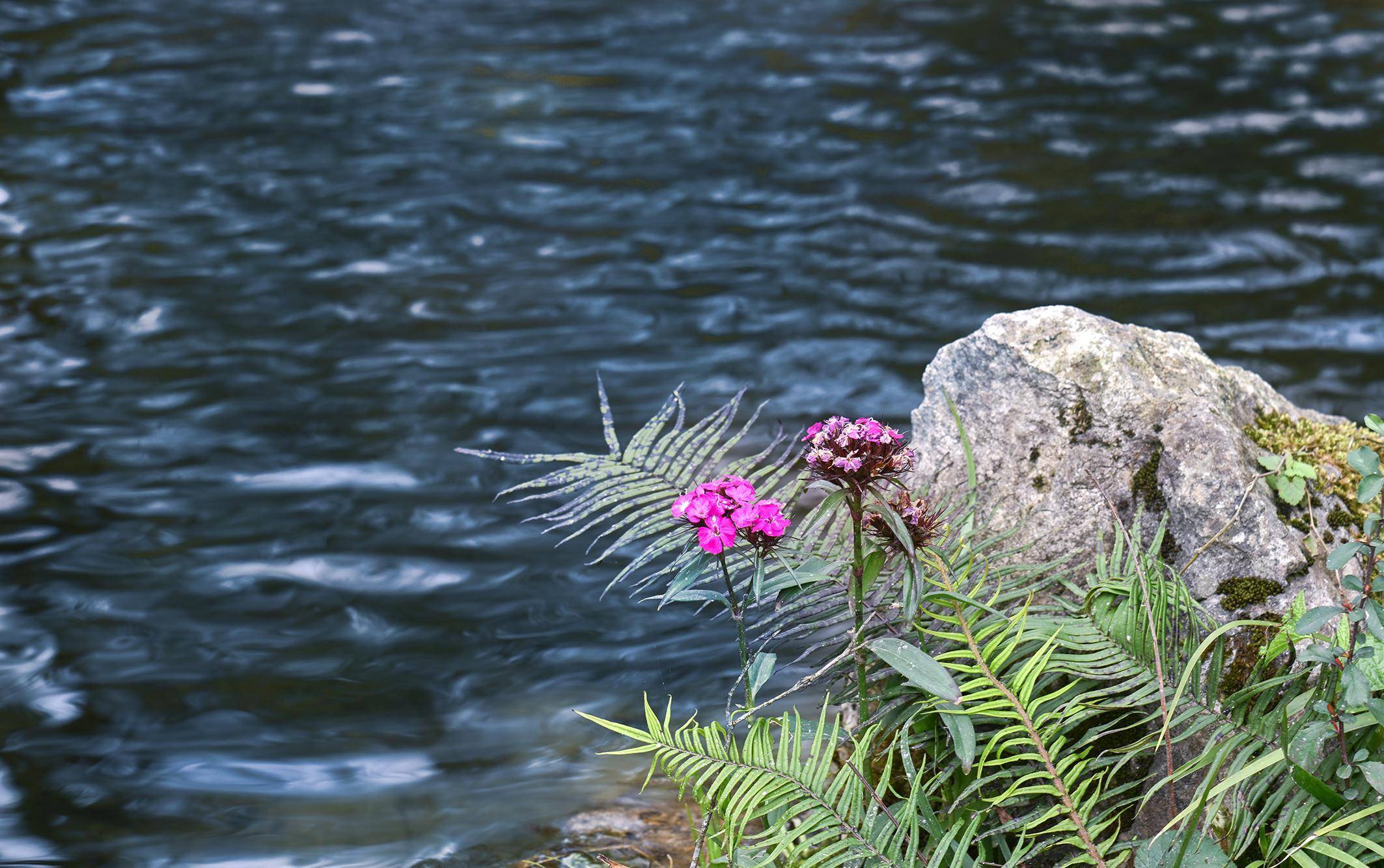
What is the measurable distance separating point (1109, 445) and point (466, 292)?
17.8 feet

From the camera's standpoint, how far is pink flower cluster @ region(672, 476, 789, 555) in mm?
2188

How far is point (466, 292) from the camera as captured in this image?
769cm

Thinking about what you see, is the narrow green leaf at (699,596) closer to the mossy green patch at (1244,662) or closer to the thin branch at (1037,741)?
the thin branch at (1037,741)

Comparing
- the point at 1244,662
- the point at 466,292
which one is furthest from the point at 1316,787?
the point at 466,292

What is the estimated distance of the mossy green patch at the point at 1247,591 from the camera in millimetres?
2639

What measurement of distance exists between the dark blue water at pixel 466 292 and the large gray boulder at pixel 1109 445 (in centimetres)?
169

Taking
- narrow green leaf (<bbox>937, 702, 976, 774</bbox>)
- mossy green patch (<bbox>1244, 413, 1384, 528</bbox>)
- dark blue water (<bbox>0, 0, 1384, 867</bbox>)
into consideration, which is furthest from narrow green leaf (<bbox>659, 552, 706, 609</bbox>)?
dark blue water (<bbox>0, 0, 1384, 867</bbox>)

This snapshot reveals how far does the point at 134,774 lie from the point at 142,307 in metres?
4.16

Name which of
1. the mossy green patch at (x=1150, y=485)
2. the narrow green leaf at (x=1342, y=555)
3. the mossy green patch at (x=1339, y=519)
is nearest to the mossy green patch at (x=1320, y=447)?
the mossy green patch at (x=1339, y=519)

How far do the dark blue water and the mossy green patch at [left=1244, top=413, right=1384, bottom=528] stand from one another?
217 cm

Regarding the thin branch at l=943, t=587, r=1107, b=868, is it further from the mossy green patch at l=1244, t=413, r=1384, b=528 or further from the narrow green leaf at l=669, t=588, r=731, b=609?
the mossy green patch at l=1244, t=413, r=1384, b=528

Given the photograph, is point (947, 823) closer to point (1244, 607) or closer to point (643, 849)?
point (1244, 607)

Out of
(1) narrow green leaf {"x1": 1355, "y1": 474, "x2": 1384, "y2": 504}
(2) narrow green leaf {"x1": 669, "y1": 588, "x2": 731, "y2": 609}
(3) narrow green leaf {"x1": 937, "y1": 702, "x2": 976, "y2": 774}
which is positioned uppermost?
(1) narrow green leaf {"x1": 1355, "y1": 474, "x2": 1384, "y2": 504}

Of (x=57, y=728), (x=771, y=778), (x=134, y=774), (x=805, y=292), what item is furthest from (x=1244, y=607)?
(x=805, y=292)
